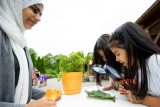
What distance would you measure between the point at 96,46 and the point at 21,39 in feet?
3.82

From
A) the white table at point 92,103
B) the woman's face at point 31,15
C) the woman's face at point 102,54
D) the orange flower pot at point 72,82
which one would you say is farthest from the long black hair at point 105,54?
the woman's face at point 31,15

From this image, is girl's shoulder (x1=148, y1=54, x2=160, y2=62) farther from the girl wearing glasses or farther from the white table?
the white table

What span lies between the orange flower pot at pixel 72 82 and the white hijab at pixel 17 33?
0.38 metres

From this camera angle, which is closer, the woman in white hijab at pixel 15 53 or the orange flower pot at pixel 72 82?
the woman in white hijab at pixel 15 53

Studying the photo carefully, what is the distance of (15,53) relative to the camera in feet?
4.51

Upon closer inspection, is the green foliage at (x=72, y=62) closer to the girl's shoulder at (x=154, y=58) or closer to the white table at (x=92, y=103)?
the white table at (x=92, y=103)

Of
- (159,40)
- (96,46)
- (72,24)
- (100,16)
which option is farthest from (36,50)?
(96,46)

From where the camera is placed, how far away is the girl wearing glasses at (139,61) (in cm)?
139

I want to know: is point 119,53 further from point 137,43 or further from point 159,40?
point 159,40

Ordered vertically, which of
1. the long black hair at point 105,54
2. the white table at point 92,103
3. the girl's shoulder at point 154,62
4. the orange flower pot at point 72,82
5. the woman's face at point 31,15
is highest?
the woman's face at point 31,15

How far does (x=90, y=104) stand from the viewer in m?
1.36

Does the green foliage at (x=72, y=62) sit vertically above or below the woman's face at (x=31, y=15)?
below

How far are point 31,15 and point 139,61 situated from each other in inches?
30.5

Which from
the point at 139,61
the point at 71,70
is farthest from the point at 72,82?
the point at 139,61
